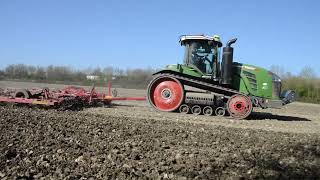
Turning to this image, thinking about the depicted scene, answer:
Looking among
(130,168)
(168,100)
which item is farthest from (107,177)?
(168,100)

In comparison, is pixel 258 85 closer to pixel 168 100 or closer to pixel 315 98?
pixel 168 100

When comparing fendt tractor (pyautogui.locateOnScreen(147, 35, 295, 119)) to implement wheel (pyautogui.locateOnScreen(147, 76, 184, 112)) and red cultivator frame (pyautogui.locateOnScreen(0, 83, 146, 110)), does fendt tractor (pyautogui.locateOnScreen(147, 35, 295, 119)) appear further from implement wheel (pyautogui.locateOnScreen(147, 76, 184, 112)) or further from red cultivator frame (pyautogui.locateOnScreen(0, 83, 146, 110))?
red cultivator frame (pyautogui.locateOnScreen(0, 83, 146, 110))

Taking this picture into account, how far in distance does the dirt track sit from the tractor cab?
5.35 meters

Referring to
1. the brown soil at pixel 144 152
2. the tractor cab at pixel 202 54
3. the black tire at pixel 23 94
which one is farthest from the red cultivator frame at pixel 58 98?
the brown soil at pixel 144 152

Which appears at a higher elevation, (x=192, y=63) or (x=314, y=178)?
(x=192, y=63)

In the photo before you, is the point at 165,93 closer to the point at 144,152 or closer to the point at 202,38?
the point at 202,38

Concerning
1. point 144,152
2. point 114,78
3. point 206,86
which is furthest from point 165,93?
point 114,78

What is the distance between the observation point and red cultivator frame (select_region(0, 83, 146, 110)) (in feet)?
49.1

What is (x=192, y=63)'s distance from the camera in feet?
53.8

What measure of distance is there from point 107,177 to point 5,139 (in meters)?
3.14

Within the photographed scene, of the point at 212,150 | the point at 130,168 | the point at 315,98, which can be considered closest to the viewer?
the point at 130,168

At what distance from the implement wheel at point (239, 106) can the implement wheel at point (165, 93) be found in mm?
1690

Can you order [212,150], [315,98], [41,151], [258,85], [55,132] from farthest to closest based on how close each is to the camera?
[315,98] → [258,85] → [55,132] → [212,150] → [41,151]

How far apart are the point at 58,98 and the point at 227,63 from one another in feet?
18.4
